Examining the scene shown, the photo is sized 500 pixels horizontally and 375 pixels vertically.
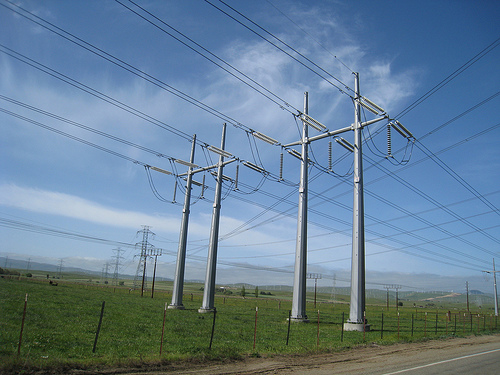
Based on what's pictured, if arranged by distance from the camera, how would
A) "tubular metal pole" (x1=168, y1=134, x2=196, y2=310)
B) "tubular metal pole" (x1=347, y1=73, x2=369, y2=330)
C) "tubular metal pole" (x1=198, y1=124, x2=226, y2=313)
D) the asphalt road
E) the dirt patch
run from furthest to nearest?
"tubular metal pole" (x1=168, y1=134, x2=196, y2=310) → "tubular metal pole" (x1=198, y1=124, x2=226, y2=313) → "tubular metal pole" (x1=347, y1=73, x2=369, y2=330) → the asphalt road → the dirt patch

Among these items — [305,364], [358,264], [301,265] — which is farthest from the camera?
[301,265]

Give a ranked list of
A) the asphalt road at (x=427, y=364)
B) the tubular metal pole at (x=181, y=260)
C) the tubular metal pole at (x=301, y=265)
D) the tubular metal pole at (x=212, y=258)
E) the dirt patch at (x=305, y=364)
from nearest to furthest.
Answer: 1. the dirt patch at (x=305, y=364)
2. the asphalt road at (x=427, y=364)
3. the tubular metal pole at (x=301, y=265)
4. the tubular metal pole at (x=212, y=258)
5. the tubular metal pole at (x=181, y=260)

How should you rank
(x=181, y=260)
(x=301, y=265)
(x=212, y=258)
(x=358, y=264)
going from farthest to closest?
(x=181, y=260) → (x=212, y=258) → (x=301, y=265) → (x=358, y=264)

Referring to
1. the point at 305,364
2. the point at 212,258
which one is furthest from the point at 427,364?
the point at 212,258

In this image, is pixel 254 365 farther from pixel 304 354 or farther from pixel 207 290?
pixel 207 290

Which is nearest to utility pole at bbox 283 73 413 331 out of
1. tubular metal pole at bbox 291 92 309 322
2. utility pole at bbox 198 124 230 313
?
tubular metal pole at bbox 291 92 309 322

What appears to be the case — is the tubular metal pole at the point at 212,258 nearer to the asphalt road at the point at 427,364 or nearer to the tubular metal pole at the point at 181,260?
the tubular metal pole at the point at 181,260

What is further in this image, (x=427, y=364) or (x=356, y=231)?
(x=356, y=231)

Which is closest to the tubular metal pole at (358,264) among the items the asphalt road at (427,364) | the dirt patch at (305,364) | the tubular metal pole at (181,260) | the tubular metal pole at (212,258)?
the dirt patch at (305,364)

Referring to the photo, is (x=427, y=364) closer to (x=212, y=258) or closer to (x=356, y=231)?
(x=356, y=231)

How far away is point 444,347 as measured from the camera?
21922mm

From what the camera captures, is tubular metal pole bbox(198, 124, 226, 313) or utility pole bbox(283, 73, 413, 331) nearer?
utility pole bbox(283, 73, 413, 331)

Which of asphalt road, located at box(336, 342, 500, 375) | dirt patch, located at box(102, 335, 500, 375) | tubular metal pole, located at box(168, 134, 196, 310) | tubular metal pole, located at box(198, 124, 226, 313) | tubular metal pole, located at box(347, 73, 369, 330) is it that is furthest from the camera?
tubular metal pole, located at box(168, 134, 196, 310)

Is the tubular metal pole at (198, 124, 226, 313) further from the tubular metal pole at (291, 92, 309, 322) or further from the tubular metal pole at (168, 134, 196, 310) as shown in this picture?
the tubular metal pole at (291, 92, 309, 322)
